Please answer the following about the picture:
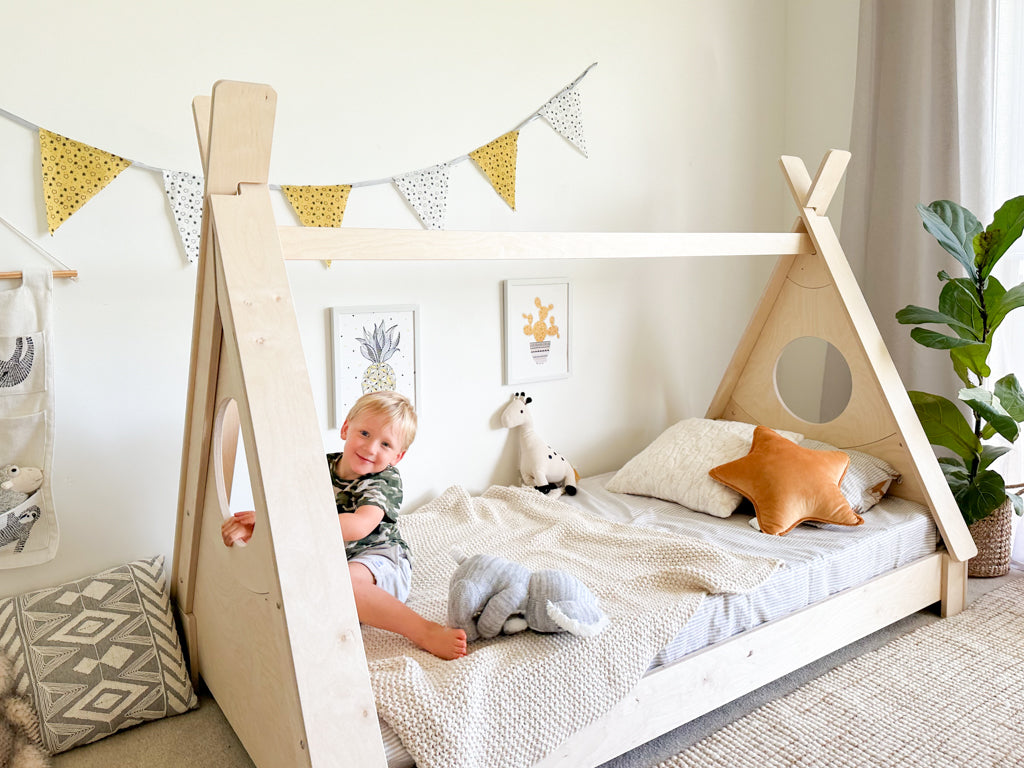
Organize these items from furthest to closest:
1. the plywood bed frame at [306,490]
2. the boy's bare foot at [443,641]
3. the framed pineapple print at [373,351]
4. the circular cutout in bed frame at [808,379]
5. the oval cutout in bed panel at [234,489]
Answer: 1. the circular cutout in bed frame at [808,379]
2. the framed pineapple print at [373,351]
3. the boy's bare foot at [443,641]
4. the oval cutout in bed panel at [234,489]
5. the plywood bed frame at [306,490]

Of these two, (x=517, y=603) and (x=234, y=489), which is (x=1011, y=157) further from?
(x=234, y=489)

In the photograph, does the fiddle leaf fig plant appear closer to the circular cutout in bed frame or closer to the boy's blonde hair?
the circular cutout in bed frame

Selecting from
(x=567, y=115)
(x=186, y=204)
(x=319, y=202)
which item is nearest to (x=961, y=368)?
(x=567, y=115)

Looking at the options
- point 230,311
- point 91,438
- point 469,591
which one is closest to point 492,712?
point 469,591

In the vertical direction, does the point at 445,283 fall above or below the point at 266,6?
below

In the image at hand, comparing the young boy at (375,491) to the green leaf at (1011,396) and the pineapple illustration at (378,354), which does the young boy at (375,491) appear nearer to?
the pineapple illustration at (378,354)

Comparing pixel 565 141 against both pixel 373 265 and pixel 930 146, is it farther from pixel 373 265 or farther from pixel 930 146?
pixel 930 146

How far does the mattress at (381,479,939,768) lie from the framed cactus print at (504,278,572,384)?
39 centimetres

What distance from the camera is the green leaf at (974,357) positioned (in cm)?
224

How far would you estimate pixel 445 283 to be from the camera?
230cm

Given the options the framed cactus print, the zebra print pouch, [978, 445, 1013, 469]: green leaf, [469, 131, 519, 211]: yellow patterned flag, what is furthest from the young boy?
[978, 445, 1013, 469]: green leaf

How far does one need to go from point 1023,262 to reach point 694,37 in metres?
1.23

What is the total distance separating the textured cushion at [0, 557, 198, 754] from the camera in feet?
5.38

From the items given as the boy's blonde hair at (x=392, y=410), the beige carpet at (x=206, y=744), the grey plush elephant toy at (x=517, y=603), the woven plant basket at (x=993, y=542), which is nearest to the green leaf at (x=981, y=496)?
the woven plant basket at (x=993, y=542)
